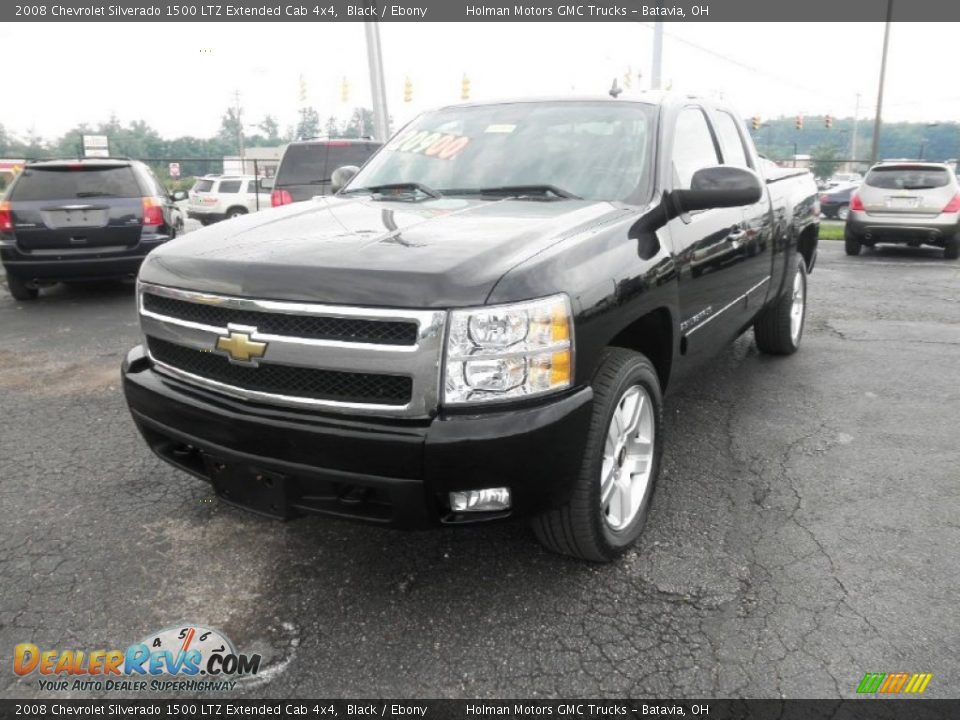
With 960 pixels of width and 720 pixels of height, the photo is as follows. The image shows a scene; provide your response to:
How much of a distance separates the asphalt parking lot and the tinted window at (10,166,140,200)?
453cm

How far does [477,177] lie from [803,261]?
3.61 m

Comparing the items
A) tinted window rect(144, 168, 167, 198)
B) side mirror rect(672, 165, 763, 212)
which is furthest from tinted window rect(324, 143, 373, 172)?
side mirror rect(672, 165, 763, 212)

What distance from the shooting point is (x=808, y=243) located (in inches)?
247

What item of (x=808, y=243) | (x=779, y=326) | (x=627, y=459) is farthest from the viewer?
(x=808, y=243)

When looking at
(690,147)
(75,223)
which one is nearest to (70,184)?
(75,223)

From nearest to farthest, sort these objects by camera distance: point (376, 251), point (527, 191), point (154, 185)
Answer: point (376, 251) < point (527, 191) < point (154, 185)

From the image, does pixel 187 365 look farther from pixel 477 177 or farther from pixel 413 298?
pixel 477 177

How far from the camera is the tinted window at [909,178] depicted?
12331mm

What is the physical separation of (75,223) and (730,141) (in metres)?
6.72

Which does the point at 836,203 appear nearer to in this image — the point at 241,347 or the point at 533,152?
the point at 533,152

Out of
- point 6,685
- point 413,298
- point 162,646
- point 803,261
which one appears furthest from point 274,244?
point 803,261

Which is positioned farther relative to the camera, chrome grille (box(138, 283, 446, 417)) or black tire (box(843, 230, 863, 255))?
black tire (box(843, 230, 863, 255))

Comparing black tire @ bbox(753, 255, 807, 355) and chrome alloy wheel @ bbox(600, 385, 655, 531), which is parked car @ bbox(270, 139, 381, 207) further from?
chrome alloy wheel @ bbox(600, 385, 655, 531)

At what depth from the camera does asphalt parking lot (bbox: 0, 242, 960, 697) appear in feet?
7.86
